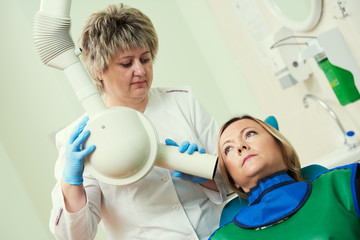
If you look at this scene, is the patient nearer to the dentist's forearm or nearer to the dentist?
the dentist

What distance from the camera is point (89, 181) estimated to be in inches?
49.8

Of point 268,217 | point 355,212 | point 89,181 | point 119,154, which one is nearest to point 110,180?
point 119,154

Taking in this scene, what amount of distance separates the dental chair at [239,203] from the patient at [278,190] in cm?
4

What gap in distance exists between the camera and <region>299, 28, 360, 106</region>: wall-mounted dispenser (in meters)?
1.69

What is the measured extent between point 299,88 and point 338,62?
564mm

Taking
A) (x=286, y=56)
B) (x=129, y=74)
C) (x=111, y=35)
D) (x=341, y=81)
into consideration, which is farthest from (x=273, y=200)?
(x=286, y=56)

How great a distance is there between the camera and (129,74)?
1278mm

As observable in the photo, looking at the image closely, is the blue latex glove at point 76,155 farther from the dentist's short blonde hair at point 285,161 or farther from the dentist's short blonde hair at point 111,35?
the dentist's short blonde hair at point 285,161

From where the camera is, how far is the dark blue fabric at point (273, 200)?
1056mm

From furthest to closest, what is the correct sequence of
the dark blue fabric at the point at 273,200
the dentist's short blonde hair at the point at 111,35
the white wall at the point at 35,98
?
the white wall at the point at 35,98, the dentist's short blonde hair at the point at 111,35, the dark blue fabric at the point at 273,200

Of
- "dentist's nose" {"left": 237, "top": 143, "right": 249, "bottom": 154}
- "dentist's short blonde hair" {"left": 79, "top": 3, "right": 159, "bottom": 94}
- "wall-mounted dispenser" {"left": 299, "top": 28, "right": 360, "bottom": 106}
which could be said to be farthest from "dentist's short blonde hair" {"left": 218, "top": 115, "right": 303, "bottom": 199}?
"wall-mounted dispenser" {"left": 299, "top": 28, "right": 360, "bottom": 106}

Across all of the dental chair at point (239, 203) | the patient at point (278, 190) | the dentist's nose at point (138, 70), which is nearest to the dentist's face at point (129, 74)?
the dentist's nose at point (138, 70)

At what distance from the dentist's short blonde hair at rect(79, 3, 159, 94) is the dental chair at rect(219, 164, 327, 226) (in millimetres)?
702

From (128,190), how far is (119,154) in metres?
0.31
